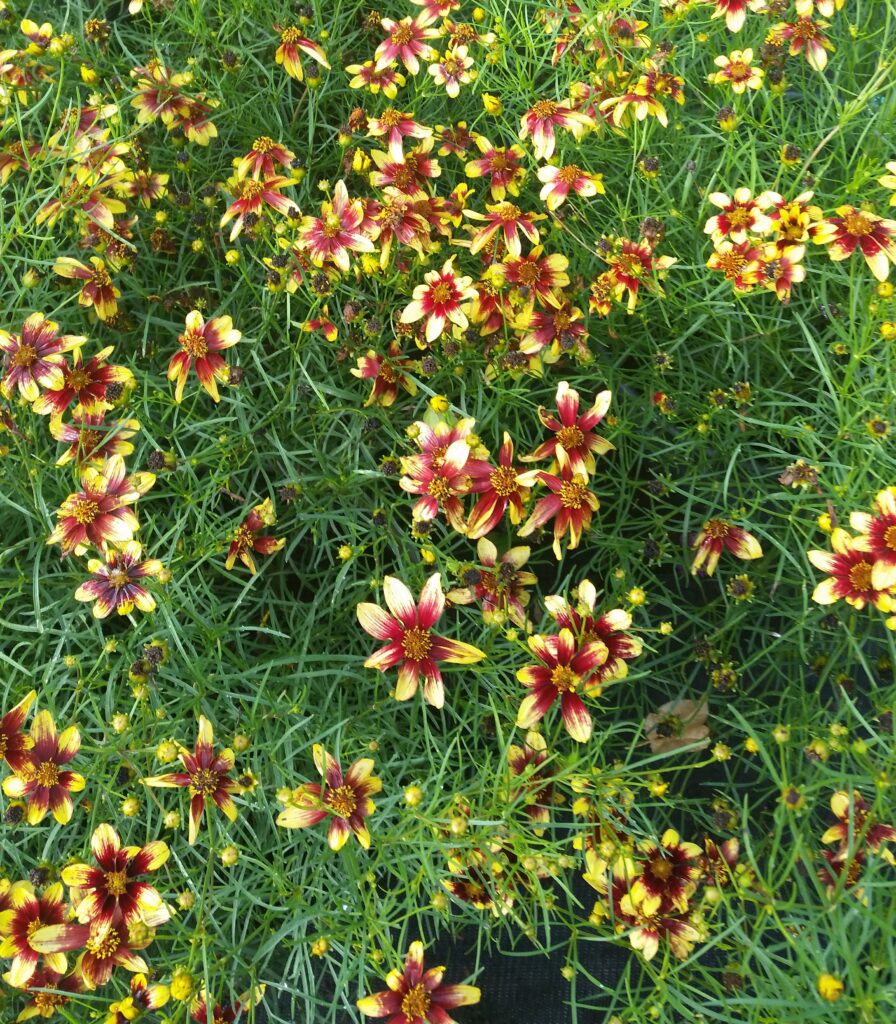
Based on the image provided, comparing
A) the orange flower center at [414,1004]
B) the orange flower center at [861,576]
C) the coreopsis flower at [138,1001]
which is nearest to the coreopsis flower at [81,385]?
the coreopsis flower at [138,1001]

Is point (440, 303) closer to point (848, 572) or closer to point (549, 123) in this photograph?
point (549, 123)

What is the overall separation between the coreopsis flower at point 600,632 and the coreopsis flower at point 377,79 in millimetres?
744

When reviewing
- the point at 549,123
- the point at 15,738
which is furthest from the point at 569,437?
the point at 15,738

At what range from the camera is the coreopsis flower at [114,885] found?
0.75 meters

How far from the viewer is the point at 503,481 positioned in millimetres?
885

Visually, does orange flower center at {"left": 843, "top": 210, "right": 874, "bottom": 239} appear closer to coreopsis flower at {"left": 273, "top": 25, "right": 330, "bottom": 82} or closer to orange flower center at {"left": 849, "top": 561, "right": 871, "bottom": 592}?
orange flower center at {"left": 849, "top": 561, "right": 871, "bottom": 592}

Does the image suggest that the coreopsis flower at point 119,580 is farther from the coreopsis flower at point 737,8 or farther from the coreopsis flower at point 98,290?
the coreopsis flower at point 737,8

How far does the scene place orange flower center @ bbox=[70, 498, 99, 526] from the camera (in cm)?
84

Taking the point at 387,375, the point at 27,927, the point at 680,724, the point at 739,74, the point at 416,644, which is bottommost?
the point at 680,724

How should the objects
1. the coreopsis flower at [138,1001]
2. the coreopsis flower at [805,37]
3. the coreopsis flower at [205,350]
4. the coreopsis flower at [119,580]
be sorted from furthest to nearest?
the coreopsis flower at [805,37] → the coreopsis flower at [205,350] → the coreopsis flower at [119,580] → the coreopsis flower at [138,1001]

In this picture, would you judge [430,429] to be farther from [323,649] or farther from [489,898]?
[489,898]

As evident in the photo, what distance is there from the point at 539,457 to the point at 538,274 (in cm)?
26

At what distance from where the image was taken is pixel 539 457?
0.89m

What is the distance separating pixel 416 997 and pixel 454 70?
43.3 inches
